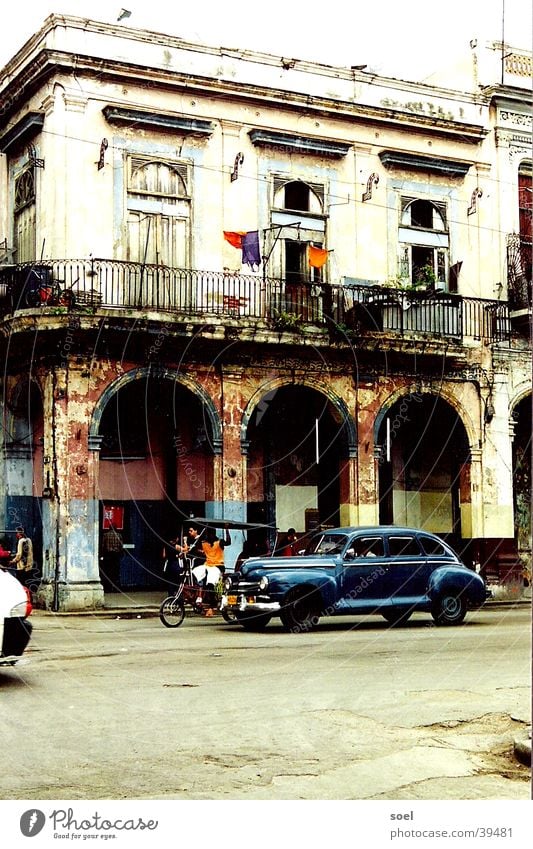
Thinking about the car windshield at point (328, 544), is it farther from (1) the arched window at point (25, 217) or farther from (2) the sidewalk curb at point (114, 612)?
(1) the arched window at point (25, 217)

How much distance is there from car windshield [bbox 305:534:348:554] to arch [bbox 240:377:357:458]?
4.63 meters

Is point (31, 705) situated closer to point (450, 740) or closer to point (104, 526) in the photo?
point (450, 740)

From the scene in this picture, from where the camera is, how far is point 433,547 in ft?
56.3

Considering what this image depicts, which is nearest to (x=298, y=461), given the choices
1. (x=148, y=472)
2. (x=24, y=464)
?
(x=148, y=472)

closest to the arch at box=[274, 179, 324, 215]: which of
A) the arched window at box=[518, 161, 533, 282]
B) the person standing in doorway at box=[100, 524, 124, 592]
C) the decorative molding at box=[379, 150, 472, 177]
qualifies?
the decorative molding at box=[379, 150, 472, 177]

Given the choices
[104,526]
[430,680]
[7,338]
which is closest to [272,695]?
[430,680]

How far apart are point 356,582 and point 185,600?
3.26 m

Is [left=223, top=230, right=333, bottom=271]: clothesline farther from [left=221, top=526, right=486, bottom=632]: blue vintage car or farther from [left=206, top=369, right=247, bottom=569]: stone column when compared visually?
[left=221, top=526, right=486, bottom=632]: blue vintage car

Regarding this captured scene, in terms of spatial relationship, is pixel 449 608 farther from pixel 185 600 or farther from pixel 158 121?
pixel 158 121

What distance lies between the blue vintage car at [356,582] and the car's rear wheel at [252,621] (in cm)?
1

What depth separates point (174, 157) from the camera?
20.9 m

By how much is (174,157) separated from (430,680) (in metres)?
12.2

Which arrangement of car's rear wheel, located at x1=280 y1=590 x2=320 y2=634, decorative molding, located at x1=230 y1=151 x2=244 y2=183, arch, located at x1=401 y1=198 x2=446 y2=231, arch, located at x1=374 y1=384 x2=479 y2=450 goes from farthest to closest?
arch, located at x1=401 y1=198 x2=446 y2=231
arch, located at x1=374 y1=384 x2=479 y2=450
decorative molding, located at x1=230 y1=151 x2=244 y2=183
car's rear wheel, located at x1=280 y1=590 x2=320 y2=634

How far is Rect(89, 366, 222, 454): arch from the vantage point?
65.3 feet
